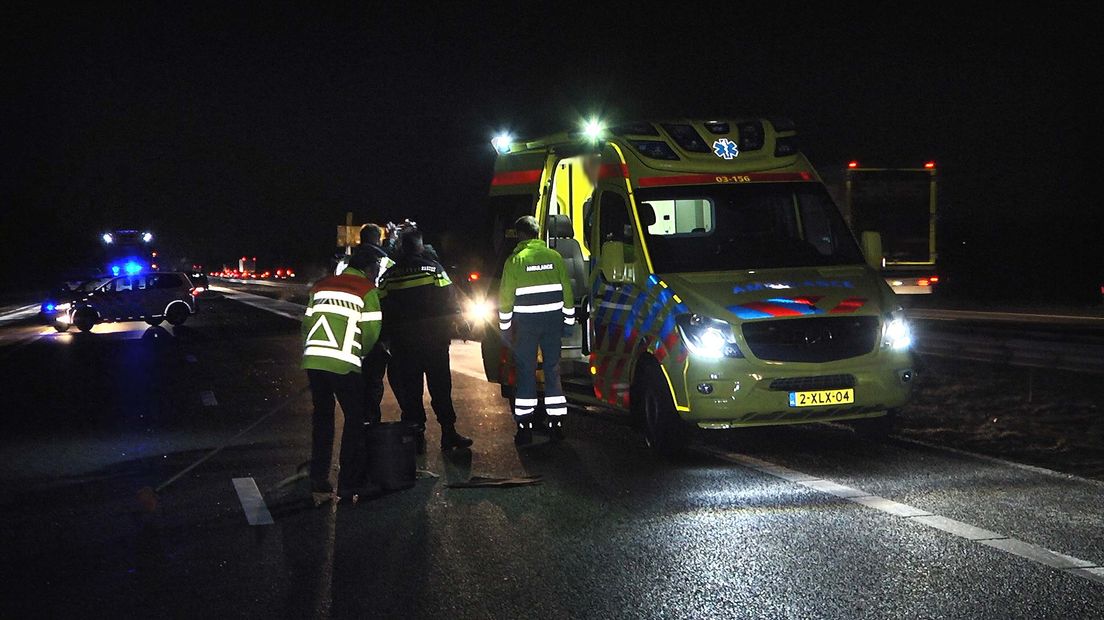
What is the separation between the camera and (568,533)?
7277 millimetres

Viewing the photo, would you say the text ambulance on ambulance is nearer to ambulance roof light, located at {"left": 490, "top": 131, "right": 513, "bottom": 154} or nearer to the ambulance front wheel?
the ambulance front wheel

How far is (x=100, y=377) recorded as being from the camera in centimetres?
1867

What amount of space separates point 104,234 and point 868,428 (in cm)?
6275

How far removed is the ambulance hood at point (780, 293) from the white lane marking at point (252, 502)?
11.1ft

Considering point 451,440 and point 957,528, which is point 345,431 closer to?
point 451,440

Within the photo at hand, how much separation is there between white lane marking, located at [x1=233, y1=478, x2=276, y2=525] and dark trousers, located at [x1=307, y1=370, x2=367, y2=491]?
15.9 inches

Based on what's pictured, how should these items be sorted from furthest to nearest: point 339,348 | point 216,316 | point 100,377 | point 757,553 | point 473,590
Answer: point 216,316 < point 100,377 < point 339,348 < point 757,553 < point 473,590

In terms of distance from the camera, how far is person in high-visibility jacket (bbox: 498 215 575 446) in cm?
1052

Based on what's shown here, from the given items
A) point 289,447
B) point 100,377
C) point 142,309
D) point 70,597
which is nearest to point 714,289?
point 289,447

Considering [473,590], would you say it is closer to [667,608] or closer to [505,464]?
[667,608]

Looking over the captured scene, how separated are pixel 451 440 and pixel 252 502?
234 centimetres

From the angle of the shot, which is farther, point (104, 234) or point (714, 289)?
point (104, 234)

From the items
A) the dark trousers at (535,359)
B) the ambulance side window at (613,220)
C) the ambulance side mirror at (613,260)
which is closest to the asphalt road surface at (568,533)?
the dark trousers at (535,359)

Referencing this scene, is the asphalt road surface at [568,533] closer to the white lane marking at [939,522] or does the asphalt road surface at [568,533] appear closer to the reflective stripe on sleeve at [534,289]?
the white lane marking at [939,522]
